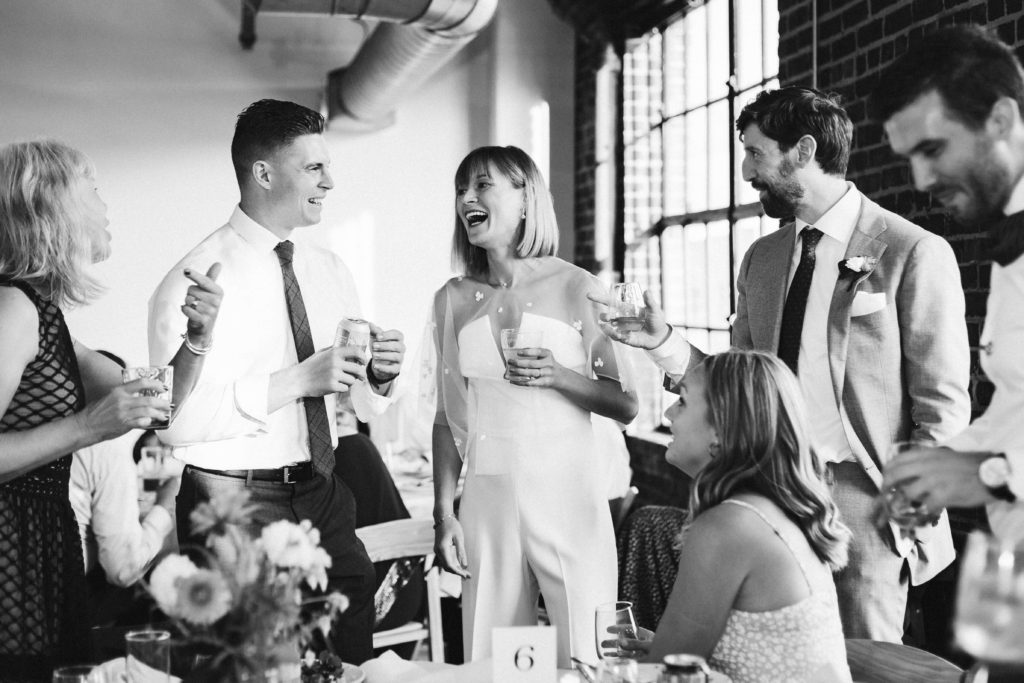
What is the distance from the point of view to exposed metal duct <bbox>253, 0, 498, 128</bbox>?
185 inches

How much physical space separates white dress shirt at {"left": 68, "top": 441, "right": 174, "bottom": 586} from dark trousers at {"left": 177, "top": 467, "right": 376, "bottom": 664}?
2.68 ft

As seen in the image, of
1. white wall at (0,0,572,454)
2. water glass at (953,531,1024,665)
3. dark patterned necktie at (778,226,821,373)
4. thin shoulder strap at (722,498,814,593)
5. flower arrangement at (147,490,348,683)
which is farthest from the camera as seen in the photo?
white wall at (0,0,572,454)

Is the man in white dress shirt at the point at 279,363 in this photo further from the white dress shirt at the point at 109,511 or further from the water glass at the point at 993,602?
the water glass at the point at 993,602

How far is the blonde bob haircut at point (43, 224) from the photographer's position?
2102 millimetres

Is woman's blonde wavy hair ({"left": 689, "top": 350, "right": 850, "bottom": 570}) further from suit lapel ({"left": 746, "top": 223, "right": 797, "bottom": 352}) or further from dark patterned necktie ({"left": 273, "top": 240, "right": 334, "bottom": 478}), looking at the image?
dark patterned necktie ({"left": 273, "top": 240, "right": 334, "bottom": 478})

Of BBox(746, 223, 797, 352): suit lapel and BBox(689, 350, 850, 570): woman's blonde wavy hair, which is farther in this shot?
BBox(746, 223, 797, 352): suit lapel

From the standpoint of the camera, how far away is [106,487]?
327cm

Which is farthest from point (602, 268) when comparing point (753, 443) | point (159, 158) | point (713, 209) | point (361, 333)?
point (753, 443)

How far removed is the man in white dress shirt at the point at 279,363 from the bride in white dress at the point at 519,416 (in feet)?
0.81

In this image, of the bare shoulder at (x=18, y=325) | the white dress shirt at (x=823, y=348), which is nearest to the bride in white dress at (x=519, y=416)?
the white dress shirt at (x=823, y=348)

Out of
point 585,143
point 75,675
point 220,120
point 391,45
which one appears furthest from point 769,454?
point 220,120

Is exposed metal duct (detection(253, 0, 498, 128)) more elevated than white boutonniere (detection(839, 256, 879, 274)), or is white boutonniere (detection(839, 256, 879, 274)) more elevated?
→ exposed metal duct (detection(253, 0, 498, 128))

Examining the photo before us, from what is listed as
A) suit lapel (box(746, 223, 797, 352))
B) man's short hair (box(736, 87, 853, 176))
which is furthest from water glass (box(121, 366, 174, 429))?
man's short hair (box(736, 87, 853, 176))

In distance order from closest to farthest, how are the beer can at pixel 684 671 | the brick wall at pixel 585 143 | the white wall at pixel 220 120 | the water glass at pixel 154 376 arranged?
the beer can at pixel 684 671 < the water glass at pixel 154 376 < the white wall at pixel 220 120 < the brick wall at pixel 585 143
